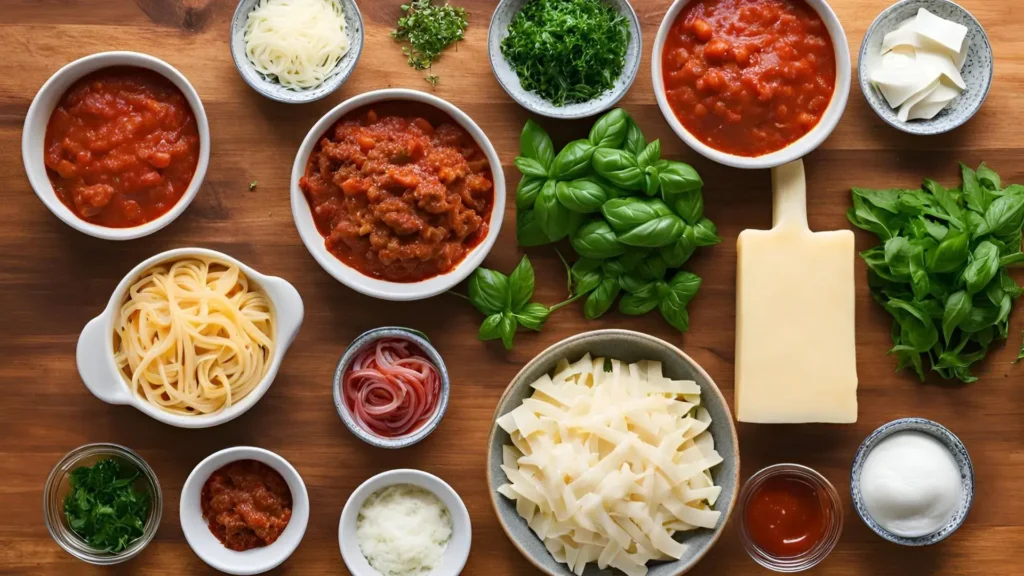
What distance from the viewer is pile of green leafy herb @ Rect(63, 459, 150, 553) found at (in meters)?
3.25

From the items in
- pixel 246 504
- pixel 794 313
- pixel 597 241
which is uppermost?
pixel 597 241

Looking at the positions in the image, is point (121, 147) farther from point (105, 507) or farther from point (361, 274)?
point (105, 507)

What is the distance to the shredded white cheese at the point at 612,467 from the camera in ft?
10.2

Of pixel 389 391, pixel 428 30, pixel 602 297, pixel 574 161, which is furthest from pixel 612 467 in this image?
pixel 428 30

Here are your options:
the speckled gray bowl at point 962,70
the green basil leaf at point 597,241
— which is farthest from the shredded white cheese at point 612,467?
the speckled gray bowl at point 962,70

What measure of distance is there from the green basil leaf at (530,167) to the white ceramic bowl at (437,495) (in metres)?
1.16

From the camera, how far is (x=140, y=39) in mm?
3416

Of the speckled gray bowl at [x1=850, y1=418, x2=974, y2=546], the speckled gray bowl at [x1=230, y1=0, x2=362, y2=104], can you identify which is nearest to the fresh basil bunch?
the speckled gray bowl at [x1=230, y1=0, x2=362, y2=104]

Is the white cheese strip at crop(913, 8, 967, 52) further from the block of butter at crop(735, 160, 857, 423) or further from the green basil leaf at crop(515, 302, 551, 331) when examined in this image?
the green basil leaf at crop(515, 302, 551, 331)

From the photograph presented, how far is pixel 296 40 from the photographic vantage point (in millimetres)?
3221

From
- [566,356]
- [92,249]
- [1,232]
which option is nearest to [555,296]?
[566,356]

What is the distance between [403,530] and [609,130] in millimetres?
1633

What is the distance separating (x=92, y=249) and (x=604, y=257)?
195 cm

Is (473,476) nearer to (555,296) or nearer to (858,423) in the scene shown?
(555,296)
